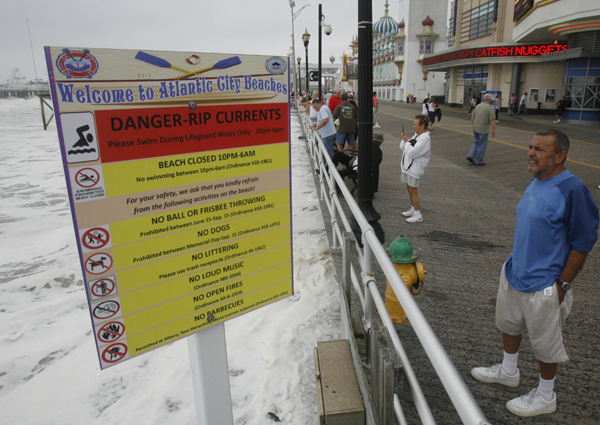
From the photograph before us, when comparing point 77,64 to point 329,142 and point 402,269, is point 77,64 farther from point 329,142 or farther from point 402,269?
point 329,142

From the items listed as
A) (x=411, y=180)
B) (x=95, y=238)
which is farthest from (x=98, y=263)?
(x=411, y=180)

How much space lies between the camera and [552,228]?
2.59 m

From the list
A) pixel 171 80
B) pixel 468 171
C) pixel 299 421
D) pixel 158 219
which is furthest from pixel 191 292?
pixel 468 171

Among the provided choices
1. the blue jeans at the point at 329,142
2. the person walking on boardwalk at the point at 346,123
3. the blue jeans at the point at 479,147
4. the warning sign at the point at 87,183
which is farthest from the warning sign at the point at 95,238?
the blue jeans at the point at 479,147

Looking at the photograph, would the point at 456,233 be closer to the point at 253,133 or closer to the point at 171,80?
the point at 253,133

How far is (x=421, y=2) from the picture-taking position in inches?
2291

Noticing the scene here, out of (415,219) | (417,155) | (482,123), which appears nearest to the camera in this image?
(417,155)

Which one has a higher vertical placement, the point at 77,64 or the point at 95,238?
the point at 77,64

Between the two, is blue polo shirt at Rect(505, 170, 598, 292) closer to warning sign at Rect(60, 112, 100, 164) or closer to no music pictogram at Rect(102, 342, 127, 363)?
no music pictogram at Rect(102, 342, 127, 363)

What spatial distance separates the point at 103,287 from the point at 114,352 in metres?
0.29

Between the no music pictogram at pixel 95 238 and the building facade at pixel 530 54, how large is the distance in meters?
23.9

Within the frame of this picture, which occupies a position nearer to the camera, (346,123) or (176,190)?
(176,190)

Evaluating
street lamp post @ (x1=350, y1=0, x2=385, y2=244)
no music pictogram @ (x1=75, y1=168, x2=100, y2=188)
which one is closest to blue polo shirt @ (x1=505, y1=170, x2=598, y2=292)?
street lamp post @ (x1=350, y1=0, x2=385, y2=244)

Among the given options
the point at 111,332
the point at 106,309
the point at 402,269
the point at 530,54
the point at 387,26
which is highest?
the point at 387,26
